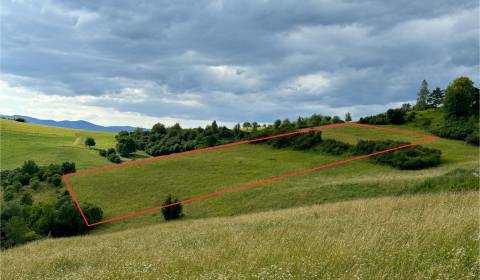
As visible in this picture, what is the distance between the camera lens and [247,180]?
52.4m

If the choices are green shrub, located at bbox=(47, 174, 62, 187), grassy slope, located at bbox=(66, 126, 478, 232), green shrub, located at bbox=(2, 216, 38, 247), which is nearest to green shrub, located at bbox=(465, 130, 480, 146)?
grassy slope, located at bbox=(66, 126, 478, 232)

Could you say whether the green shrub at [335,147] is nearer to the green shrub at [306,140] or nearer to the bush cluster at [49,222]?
the green shrub at [306,140]

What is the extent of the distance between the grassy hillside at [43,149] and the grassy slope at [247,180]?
28.0 meters

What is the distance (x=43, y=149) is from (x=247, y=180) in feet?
240

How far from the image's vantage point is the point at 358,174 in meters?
49.3

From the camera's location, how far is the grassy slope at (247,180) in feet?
118

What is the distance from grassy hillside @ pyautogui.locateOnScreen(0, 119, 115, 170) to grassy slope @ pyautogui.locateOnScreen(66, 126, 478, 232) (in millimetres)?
28012

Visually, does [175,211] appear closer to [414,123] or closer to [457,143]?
[457,143]

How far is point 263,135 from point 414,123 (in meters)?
34.8

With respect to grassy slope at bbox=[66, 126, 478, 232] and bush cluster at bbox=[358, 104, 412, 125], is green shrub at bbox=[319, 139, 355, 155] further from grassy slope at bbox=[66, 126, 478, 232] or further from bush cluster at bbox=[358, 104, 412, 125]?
bush cluster at bbox=[358, 104, 412, 125]

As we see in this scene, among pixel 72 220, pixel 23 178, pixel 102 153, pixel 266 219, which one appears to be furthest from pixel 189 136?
pixel 266 219

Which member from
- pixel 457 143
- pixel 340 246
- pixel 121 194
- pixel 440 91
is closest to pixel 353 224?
pixel 340 246

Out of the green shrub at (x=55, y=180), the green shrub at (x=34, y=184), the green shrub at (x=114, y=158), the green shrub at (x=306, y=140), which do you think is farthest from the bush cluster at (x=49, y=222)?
the green shrub at (x=306, y=140)

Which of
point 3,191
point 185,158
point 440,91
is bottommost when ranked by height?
point 3,191
